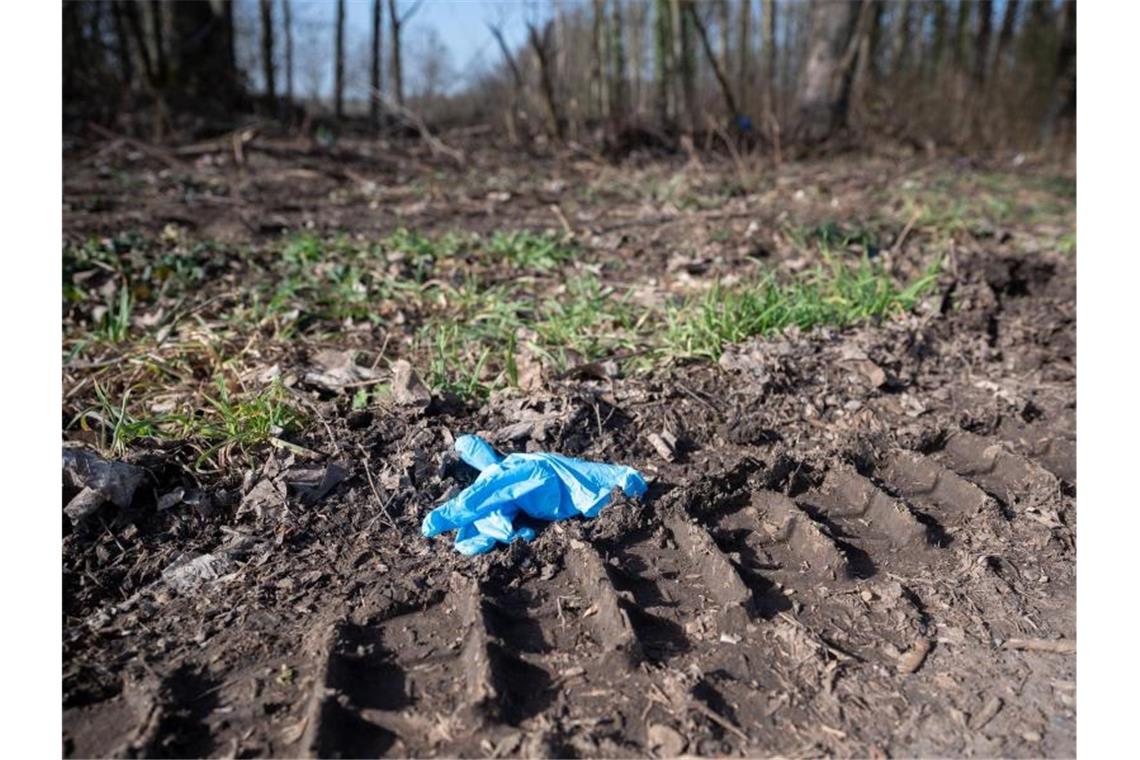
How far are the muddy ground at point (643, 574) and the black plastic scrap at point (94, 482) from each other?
0.03 metres

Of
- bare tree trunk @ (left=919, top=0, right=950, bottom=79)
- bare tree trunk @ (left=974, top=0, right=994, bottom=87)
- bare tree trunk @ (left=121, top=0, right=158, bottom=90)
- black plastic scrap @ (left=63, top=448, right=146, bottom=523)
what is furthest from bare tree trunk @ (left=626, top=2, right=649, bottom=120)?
black plastic scrap @ (left=63, top=448, right=146, bottom=523)

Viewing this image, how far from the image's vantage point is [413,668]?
1.78 m

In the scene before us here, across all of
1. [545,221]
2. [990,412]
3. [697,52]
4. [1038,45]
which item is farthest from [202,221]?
[1038,45]

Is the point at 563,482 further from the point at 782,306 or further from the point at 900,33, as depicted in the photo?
the point at 900,33

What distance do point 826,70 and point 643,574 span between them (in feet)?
33.6

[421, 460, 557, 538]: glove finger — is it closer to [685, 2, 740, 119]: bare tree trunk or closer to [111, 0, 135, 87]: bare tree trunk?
[685, 2, 740, 119]: bare tree trunk

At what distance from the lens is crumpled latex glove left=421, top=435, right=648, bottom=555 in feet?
7.30

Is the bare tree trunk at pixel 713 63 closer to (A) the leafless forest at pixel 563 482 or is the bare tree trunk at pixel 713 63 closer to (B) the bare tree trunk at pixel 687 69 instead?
(B) the bare tree trunk at pixel 687 69

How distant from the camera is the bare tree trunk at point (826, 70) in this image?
1058 cm

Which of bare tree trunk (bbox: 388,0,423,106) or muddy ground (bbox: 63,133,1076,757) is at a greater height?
bare tree trunk (bbox: 388,0,423,106)

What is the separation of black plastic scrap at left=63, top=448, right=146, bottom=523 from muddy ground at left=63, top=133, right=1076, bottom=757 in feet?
0.09

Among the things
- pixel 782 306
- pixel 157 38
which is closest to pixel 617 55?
pixel 157 38

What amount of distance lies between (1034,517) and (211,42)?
1080cm

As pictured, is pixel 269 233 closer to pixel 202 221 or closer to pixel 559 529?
A: pixel 202 221
